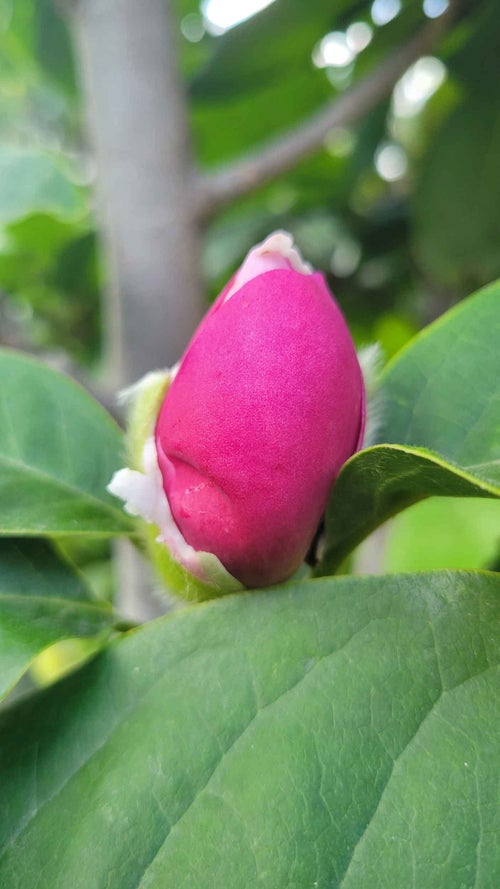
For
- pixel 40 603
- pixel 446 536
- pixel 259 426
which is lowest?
pixel 446 536

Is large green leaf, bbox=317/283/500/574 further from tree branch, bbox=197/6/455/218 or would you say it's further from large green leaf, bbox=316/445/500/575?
tree branch, bbox=197/6/455/218

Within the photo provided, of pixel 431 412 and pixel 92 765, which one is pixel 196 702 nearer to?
pixel 92 765

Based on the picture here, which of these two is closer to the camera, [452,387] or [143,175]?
[452,387]

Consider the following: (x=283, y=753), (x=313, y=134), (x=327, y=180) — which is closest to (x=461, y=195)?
(x=313, y=134)

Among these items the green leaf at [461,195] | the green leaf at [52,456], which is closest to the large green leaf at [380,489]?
the green leaf at [52,456]

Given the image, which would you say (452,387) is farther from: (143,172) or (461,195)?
(461,195)

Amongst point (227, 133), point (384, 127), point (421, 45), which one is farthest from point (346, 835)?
point (227, 133)

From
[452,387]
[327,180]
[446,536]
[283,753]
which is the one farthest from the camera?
[327,180]
